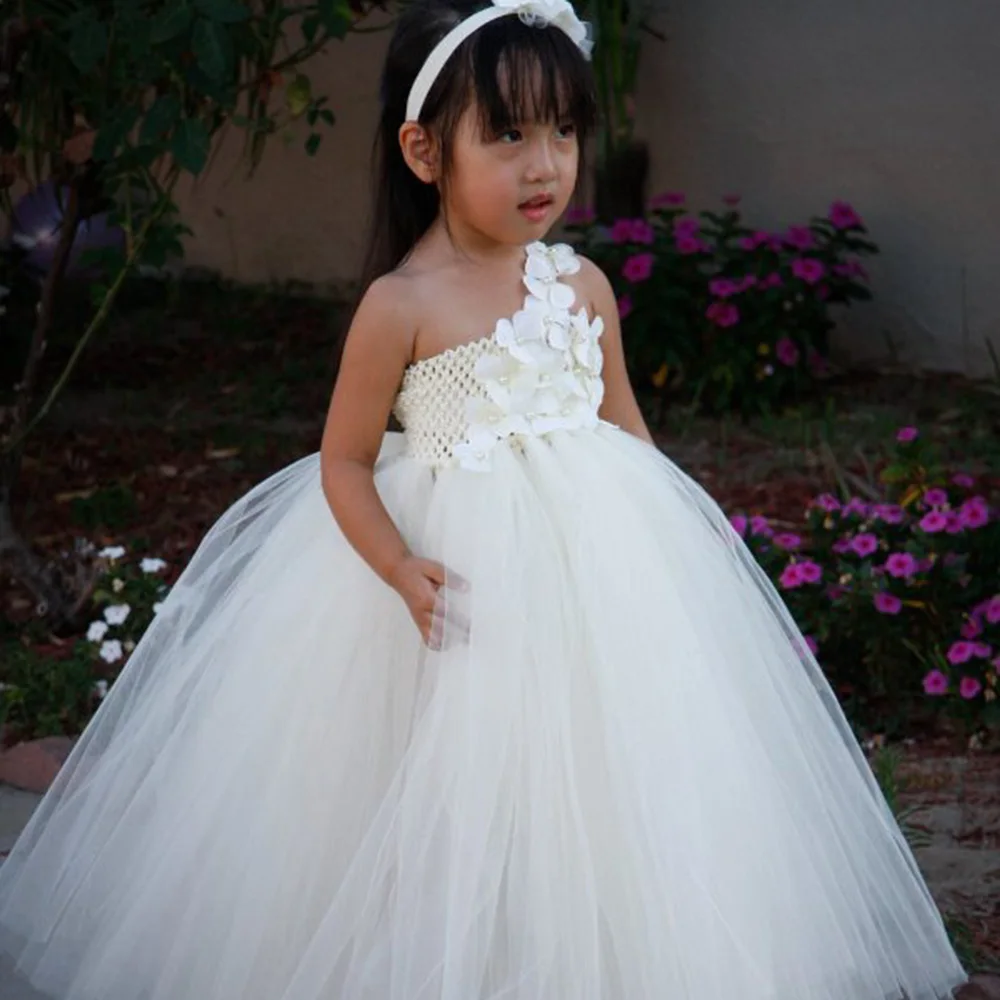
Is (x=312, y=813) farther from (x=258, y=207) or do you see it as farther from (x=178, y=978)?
(x=258, y=207)

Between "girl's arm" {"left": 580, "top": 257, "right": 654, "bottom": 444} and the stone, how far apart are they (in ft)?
4.49

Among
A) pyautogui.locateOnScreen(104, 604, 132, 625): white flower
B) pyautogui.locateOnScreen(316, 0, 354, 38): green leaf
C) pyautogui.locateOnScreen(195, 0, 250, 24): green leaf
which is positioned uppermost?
pyautogui.locateOnScreen(316, 0, 354, 38): green leaf

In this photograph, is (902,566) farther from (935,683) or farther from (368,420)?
(368,420)

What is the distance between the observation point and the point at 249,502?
305 centimetres

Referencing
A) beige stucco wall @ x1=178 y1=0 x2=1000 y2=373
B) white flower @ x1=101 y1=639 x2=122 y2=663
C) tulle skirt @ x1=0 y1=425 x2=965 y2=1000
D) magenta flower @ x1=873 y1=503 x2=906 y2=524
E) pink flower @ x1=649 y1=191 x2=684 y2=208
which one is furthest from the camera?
pink flower @ x1=649 y1=191 x2=684 y2=208

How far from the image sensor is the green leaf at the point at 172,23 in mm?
4039

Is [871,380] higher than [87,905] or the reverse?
higher

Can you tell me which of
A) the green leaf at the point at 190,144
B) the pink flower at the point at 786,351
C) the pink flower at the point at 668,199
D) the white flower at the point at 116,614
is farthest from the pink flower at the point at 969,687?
the pink flower at the point at 668,199

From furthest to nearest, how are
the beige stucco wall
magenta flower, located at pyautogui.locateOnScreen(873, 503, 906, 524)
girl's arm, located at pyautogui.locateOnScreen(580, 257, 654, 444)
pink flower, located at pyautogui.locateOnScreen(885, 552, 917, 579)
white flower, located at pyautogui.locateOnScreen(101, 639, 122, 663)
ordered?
the beige stucco wall < white flower, located at pyautogui.locateOnScreen(101, 639, 122, 663) < magenta flower, located at pyautogui.locateOnScreen(873, 503, 906, 524) < pink flower, located at pyautogui.locateOnScreen(885, 552, 917, 579) < girl's arm, located at pyautogui.locateOnScreen(580, 257, 654, 444)

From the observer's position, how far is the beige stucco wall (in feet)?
18.6

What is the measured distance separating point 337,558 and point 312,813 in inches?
13.8

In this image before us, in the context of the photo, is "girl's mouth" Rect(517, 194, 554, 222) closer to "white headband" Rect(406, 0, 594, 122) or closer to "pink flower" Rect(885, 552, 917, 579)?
"white headband" Rect(406, 0, 594, 122)

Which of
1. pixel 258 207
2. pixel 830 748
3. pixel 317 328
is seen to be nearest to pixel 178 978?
pixel 830 748

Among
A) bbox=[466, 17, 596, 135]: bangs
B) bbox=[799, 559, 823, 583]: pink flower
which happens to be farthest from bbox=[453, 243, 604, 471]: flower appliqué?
bbox=[799, 559, 823, 583]: pink flower
